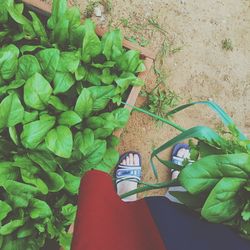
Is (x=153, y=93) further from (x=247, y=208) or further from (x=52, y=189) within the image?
(x=247, y=208)

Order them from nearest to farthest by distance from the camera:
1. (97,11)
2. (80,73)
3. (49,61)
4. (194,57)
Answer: (49,61)
(80,73)
(97,11)
(194,57)

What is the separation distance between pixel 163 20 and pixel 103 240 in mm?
1856

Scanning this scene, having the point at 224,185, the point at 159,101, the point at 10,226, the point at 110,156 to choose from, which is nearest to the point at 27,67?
the point at 110,156

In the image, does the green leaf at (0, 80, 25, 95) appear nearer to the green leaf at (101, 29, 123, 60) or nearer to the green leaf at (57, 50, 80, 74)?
the green leaf at (57, 50, 80, 74)

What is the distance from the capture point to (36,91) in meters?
1.93

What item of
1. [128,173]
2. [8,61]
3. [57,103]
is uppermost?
[8,61]

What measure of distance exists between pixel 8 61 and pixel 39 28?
0.24 meters

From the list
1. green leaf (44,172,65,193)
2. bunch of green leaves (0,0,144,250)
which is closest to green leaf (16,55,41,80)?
bunch of green leaves (0,0,144,250)

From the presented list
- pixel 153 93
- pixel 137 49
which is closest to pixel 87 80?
pixel 137 49

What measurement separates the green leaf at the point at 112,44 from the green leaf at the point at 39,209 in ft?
2.41

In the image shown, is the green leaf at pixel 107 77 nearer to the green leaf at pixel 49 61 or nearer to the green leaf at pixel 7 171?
the green leaf at pixel 49 61

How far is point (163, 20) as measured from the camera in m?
2.81

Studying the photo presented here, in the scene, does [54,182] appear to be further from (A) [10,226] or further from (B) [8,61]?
(B) [8,61]

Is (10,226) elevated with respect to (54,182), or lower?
lower
